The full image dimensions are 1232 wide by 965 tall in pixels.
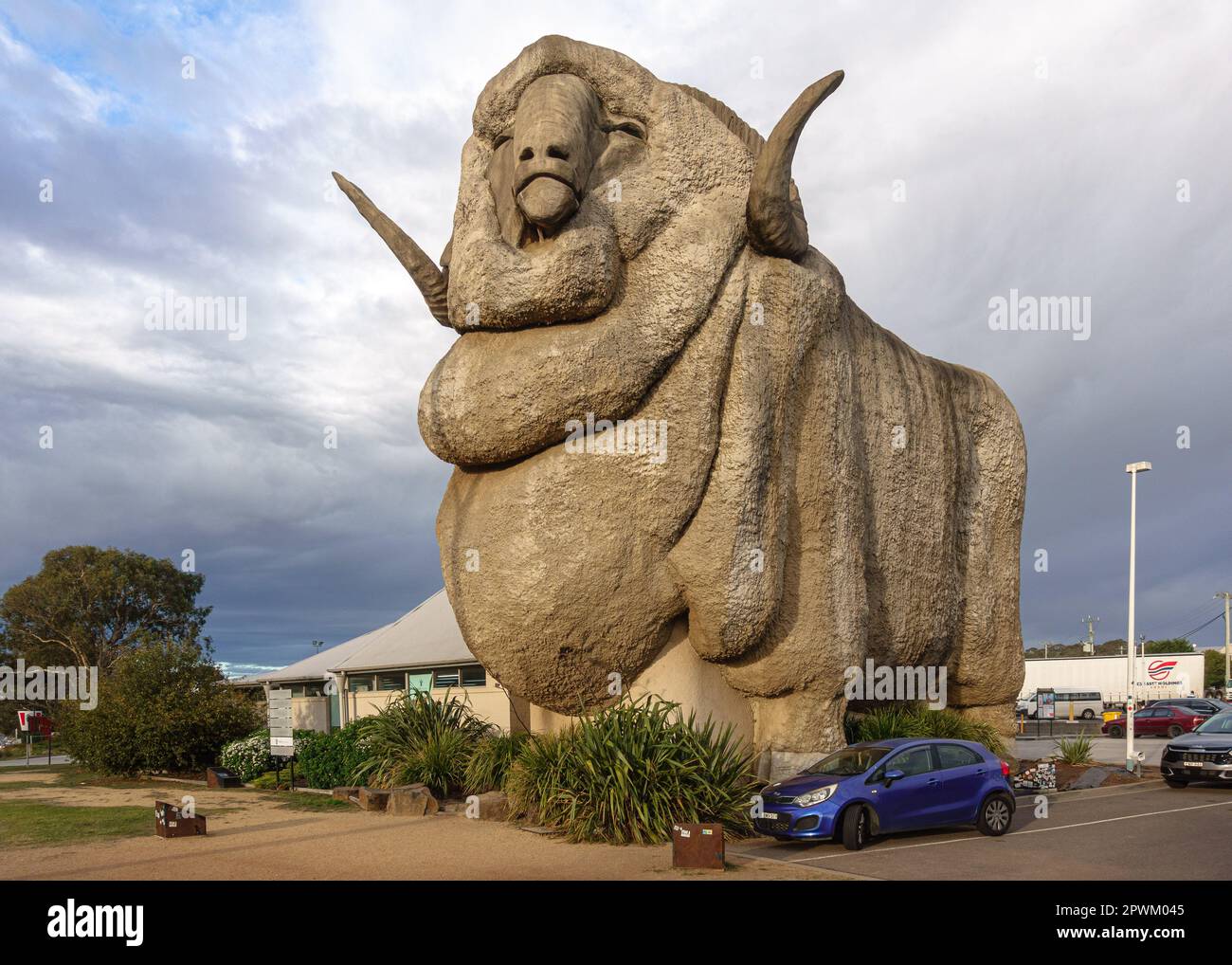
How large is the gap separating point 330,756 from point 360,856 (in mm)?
7711

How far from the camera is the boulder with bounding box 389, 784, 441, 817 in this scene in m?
14.0

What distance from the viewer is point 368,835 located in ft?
39.8

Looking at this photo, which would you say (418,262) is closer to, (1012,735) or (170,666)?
(170,666)

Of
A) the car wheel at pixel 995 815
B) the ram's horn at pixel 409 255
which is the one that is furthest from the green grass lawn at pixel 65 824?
the car wheel at pixel 995 815

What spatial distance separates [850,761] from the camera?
38.4ft

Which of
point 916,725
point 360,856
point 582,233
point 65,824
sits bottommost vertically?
point 65,824

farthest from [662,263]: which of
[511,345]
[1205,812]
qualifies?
[1205,812]

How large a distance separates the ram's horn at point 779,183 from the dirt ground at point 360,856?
295 inches

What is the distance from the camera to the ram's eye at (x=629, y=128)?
44.7 feet

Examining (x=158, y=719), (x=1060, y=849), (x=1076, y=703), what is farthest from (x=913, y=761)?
(x=1076, y=703)

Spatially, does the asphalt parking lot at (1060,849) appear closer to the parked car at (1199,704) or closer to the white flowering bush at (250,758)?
the white flowering bush at (250,758)

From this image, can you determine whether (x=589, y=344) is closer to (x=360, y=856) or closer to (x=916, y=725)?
(x=360, y=856)

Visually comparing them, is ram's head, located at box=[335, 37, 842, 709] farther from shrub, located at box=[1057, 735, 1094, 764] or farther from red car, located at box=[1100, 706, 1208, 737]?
red car, located at box=[1100, 706, 1208, 737]

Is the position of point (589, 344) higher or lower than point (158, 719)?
higher
